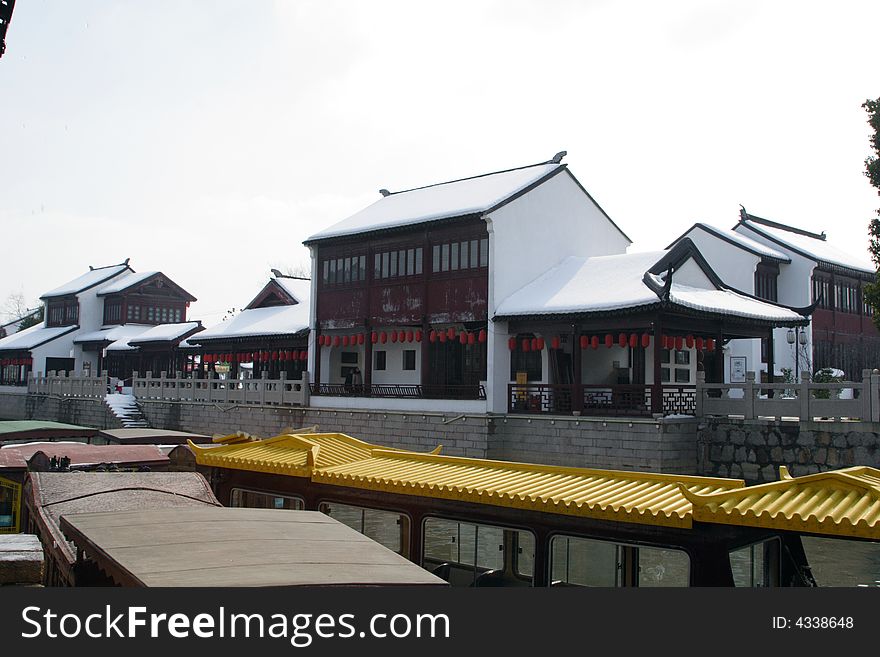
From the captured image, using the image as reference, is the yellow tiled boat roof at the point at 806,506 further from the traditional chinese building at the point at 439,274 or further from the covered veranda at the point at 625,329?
the traditional chinese building at the point at 439,274

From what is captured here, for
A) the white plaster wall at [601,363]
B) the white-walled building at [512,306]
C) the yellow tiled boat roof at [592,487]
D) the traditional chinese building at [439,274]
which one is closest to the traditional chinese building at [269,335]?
the traditional chinese building at [439,274]

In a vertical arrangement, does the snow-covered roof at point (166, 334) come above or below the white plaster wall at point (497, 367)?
above

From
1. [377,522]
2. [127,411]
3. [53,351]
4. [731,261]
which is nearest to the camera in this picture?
[377,522]

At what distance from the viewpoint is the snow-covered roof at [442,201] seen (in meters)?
22.4

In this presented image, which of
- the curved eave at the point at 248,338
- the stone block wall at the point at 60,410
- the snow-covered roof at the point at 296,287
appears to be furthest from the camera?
the snow-covered roof at the point at 296,287

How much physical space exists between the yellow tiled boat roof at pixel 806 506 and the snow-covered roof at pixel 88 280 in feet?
139

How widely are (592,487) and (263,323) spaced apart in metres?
23.5

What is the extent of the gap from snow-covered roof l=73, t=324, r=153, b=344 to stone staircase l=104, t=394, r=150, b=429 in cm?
950

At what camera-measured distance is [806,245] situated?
30.1 meters

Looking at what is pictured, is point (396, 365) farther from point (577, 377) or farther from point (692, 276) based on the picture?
point (692, 276)

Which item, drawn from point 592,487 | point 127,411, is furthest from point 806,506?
point 127,411

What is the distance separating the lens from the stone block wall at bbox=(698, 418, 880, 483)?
16078mm

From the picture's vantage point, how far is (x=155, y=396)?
1216 inches

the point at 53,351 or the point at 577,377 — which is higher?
the point at 53,351
